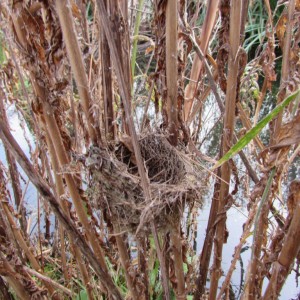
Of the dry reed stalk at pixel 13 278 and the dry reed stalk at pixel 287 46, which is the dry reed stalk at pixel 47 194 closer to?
the dry reed stalk at pixel 13 278

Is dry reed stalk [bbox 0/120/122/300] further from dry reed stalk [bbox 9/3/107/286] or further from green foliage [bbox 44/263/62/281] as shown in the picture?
green foliage [bbox 44/263/62/281]

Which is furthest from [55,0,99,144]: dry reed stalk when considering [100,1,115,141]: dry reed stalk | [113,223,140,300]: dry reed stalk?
[113,223,140,300]: dry reed stalk

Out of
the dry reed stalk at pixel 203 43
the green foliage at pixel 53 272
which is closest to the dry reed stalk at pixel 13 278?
the dry reed stalk at pixel 203 43

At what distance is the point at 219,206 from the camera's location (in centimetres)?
62

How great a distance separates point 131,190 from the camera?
0.55 m

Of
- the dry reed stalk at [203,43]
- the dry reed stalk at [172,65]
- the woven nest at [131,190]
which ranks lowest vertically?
the woven nest at [131,190]

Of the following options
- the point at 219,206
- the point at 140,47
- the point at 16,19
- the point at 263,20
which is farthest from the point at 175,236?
the point at 263,20

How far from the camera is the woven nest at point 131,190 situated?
52cm

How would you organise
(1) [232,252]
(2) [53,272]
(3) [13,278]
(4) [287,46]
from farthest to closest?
1. (1) [232,252]
2. (2) [53,272]
3. (3) [13,278]
4. (4) [287,46]

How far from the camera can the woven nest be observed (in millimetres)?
524

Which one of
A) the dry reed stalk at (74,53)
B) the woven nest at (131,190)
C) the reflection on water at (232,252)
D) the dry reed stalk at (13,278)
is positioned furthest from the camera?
the reflection on water at (232,252)

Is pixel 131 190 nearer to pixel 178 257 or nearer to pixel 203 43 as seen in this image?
pixel 178 257

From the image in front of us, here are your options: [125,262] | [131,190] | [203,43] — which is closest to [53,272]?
[125,262]

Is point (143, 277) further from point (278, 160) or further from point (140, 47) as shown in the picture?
point (140, 47)
